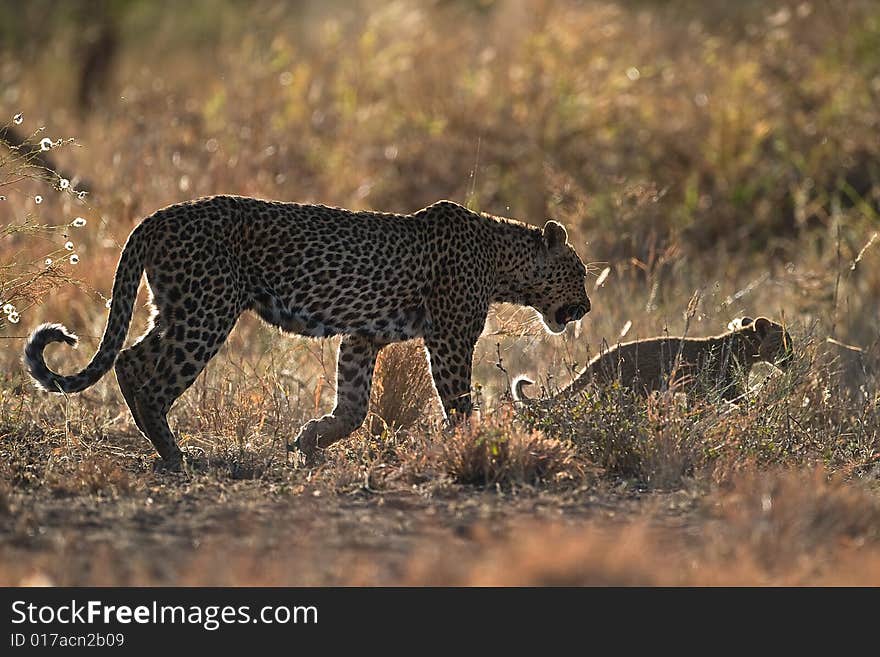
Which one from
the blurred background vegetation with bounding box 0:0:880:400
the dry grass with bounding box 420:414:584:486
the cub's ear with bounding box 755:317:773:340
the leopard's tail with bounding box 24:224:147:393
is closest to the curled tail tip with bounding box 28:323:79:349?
the leopard's tail with bounding box 24:224:147:393

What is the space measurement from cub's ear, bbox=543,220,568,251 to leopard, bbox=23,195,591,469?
0.01 metres

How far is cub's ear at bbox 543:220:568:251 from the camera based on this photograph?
28.6 ft

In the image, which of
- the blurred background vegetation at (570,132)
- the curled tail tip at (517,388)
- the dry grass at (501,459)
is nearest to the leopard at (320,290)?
the curled tail tip at (517,388)

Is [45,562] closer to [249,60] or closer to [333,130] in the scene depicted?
[333,130]

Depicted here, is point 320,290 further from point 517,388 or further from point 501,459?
point 517,388

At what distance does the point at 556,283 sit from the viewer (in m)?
8.84

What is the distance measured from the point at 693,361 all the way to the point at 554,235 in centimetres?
120

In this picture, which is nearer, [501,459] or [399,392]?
[501,459]

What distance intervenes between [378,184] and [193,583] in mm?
9880

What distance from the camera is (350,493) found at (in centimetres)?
697

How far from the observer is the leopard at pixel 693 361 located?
8.33 meters

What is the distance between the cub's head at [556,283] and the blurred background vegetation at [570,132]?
2.31 m

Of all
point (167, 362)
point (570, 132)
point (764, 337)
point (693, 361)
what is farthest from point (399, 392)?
point (570, 132)

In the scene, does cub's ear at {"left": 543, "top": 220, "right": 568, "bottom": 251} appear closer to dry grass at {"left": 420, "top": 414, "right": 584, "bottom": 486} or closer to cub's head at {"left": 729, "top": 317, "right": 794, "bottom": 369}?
cub's head at {"left": 729, "top": 317, "right": 794, "bottom": 369}
